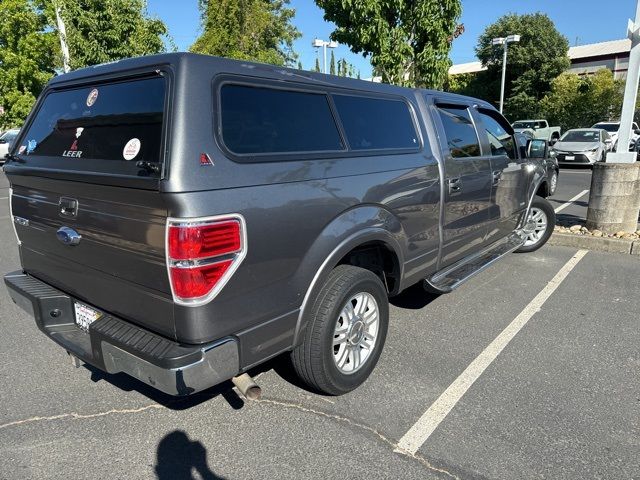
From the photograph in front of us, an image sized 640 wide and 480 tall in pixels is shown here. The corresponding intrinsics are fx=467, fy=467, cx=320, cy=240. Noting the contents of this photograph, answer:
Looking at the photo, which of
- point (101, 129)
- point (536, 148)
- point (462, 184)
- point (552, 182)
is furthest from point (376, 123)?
point (552, 182)

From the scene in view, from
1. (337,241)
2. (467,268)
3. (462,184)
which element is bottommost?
(467,268)

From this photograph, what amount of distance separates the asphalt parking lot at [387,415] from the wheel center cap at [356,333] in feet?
1.14

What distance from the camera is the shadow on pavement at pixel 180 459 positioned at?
238cm

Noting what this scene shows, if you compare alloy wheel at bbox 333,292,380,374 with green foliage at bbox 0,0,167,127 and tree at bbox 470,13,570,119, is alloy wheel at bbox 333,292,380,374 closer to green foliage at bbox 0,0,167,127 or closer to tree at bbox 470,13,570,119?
green foliage at bbox 0,0,167,127

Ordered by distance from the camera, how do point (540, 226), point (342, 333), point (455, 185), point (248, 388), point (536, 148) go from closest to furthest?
point (248, 388)
point (342, 333)
point (455, 185)
point (536, 148)
point (540, 226)

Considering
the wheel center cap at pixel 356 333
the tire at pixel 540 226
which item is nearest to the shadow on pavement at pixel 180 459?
the wheel center cap at pixel 356 333

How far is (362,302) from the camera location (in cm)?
305

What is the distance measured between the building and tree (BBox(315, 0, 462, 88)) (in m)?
37.1

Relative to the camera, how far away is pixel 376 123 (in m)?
3.30

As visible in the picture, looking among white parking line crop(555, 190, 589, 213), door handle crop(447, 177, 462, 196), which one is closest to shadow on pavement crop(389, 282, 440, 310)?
door handle crop(447, 177, 462, 196)

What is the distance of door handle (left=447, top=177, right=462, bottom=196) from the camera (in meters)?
3.84

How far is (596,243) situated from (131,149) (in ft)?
20.4

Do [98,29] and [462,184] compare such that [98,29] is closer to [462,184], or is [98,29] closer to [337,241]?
[462,184]

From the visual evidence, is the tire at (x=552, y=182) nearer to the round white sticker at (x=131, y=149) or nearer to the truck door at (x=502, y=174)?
the truck door at (x=502, y=174)
